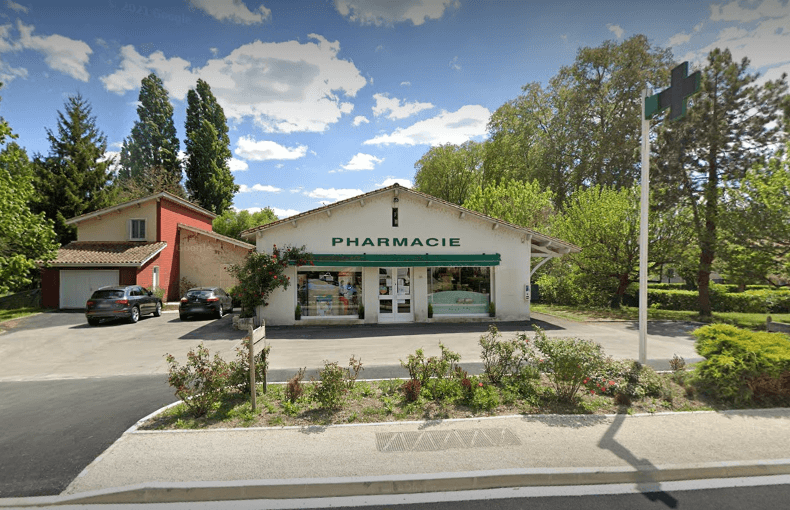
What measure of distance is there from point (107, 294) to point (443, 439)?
707 inches

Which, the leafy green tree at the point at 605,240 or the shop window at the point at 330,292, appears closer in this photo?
the shop window at the point at 330,292

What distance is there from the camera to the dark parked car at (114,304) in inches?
646

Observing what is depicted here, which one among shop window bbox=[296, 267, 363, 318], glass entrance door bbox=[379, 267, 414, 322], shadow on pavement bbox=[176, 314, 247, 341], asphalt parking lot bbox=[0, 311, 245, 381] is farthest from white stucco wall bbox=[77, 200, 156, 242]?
glass entrance door bbox=[379, 267, 414, 322]

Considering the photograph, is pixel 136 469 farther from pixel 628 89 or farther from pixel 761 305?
pixel 628 89

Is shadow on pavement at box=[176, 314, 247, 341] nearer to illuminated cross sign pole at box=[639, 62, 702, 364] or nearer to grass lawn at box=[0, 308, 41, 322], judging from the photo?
grass lawn at box=[0, 308, 41, 322]

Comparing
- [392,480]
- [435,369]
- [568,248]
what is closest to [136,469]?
[392,480]

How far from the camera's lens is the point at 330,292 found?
15.9 m

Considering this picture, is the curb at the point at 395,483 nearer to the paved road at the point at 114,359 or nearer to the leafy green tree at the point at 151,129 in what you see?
the paved road at the point at 114,359

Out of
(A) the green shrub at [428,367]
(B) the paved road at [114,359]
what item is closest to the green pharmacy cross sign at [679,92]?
(A) the green shrub at [428,367]

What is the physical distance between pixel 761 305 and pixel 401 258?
69.1 feet

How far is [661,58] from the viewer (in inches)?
1145

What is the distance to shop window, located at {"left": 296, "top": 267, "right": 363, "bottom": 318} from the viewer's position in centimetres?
1568

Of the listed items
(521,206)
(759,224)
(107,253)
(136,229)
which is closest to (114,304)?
(107,253)

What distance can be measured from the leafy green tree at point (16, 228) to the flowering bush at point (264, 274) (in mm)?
10893
